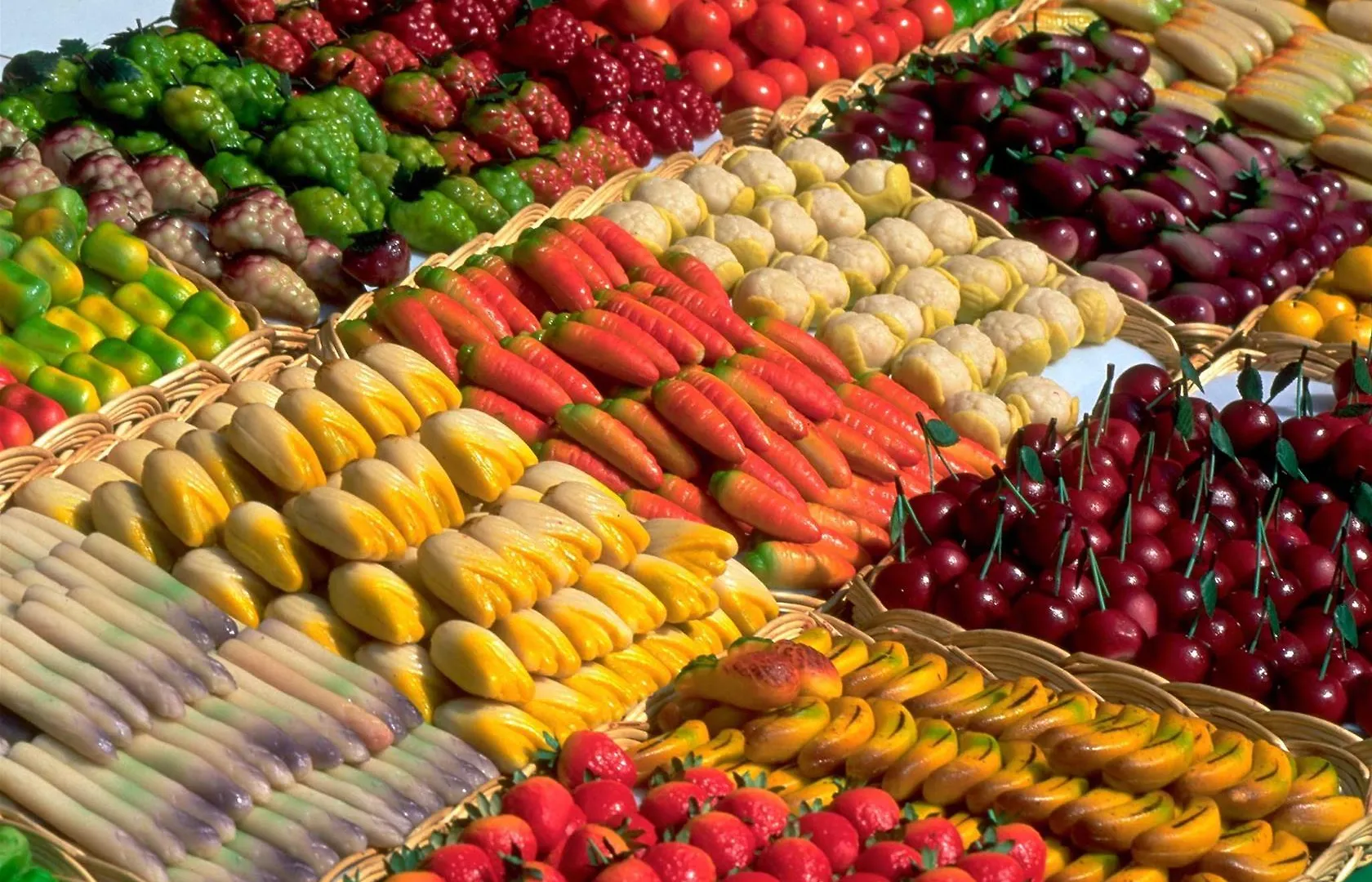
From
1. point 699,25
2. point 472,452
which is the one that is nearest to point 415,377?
point 472,452

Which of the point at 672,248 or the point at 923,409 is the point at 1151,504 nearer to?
the point at 923,409

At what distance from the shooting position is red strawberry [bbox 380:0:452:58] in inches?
211

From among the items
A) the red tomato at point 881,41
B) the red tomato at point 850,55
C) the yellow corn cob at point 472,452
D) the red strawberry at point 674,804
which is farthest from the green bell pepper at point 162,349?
the red tomato at point 881,41

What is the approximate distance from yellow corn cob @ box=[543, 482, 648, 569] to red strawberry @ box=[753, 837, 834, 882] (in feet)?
2.97

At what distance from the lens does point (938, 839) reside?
2676 millimetres

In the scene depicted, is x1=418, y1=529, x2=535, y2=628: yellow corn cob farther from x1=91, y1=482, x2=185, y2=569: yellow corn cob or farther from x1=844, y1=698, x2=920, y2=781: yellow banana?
x1=844, y1=698, x2=920, y2=781: yellow banana

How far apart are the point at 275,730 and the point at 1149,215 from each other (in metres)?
3.48

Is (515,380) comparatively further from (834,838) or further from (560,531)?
(834,838)

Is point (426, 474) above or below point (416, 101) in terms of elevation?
below

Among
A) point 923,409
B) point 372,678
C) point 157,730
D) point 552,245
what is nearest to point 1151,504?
point 923,409

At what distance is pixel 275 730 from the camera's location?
2.85m

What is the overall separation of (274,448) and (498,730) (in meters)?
0.70

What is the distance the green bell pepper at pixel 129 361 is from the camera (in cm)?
387

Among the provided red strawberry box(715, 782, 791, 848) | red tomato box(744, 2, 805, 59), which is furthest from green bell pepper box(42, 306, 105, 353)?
red tomato box(744, 2, 805, 59)
